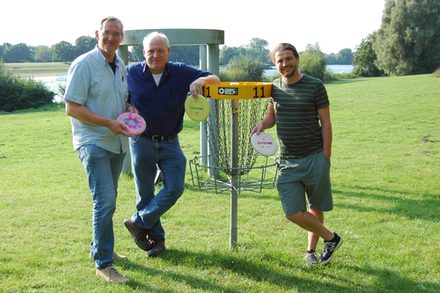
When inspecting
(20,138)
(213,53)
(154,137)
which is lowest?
(20,138)

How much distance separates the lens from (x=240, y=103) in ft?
15.6

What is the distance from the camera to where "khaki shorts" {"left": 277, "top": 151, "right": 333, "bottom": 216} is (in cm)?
431

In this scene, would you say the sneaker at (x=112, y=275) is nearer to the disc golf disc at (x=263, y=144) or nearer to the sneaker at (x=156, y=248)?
the sneaker at (x=156, y=248)

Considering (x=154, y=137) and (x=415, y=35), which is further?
(x=415, y=35)

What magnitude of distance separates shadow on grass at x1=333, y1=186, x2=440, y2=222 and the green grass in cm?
1

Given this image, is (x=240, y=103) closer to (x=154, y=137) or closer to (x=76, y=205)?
(x=154, y=137)

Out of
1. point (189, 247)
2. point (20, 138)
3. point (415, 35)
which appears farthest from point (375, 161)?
point (415, 35)

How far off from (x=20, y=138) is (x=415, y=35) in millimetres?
48229

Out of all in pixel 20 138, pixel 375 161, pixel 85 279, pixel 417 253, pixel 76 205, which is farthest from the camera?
pixel 20 138

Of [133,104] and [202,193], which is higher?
[133,104]

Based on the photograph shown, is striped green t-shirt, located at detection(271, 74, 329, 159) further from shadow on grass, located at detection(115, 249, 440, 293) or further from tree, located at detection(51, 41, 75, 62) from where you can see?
tree, located at detection(51, 41, 75, 62)

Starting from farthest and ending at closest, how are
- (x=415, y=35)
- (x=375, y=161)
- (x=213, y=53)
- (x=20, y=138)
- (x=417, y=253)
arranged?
(x=415, y=35), (x=20, y=138), (x=375, y=161), (x=213, y=53), (x=417, y=253)

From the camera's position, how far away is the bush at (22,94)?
33.1m

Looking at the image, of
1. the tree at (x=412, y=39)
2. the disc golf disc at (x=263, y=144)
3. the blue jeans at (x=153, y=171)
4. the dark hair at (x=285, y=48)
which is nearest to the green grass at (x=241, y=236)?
the blue jeans at (x=153, y=171)
